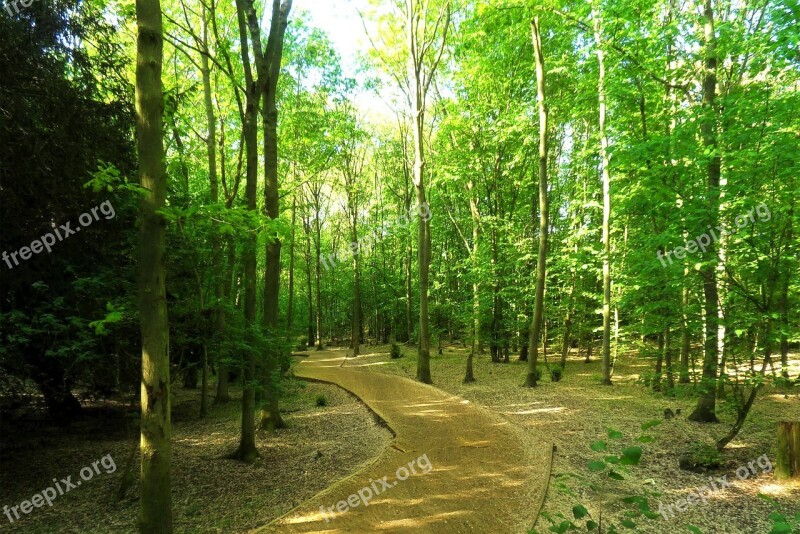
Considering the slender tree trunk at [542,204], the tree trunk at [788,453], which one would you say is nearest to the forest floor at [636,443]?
the tree trunk at [788,453]

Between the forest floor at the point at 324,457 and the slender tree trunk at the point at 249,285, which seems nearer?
the forest floor at the point at 324,457

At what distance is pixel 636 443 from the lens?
23.4 feet

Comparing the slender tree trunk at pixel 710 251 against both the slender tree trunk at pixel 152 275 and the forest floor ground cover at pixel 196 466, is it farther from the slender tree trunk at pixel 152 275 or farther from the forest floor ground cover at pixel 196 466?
the slender tree trunk at pixel 152 275

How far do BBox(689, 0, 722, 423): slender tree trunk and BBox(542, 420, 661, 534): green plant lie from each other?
86.0 inches

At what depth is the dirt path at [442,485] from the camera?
450cm

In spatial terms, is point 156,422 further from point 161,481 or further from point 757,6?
point 757,6

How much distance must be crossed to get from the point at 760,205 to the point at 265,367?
840 cm

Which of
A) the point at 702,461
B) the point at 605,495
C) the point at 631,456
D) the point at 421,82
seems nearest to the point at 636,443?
the point at 702,461

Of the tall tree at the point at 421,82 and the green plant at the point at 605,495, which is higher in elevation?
the tall tree at the point at 421,82

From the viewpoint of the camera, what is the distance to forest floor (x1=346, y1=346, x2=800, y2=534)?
4.75m

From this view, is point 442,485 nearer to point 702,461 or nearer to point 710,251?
point 702,461

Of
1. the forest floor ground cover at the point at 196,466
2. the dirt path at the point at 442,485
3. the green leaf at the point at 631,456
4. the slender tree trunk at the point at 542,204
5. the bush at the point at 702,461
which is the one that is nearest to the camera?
the green leaf at the point at 631,456

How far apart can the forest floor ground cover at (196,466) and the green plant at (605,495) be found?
3.26 meters

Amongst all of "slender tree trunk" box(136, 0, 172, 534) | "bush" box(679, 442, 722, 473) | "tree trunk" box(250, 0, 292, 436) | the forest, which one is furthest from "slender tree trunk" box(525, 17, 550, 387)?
"slender tree trunk" box(136, 0, 172, 534)
